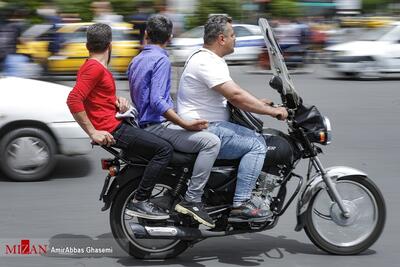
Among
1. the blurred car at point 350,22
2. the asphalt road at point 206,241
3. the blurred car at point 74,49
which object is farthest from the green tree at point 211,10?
the asphalt road at point 206,241

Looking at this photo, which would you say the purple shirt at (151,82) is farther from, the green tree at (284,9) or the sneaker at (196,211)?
the green tree at (284,9)

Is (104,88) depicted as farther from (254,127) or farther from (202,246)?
(202,246)

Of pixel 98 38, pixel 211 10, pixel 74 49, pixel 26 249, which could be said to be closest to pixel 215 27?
pixel 98 38

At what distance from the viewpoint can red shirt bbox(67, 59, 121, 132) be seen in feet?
18.5

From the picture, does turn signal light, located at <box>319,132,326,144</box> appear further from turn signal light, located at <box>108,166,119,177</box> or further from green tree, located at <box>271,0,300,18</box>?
green tree, located at <box>271,0,300,18</box>

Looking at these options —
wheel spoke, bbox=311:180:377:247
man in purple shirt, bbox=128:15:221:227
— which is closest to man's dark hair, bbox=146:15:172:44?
man in purple shirt, bbox=128:15:221:227

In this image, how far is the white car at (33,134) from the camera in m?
8.56

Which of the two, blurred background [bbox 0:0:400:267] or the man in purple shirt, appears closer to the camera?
the man in purple shirt

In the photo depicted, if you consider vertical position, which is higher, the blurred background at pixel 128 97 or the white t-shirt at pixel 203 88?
the white t-shirt at pixel 203 88

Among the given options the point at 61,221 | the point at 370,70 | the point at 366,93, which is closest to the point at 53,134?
the point at 61,221

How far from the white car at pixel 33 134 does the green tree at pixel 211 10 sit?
793 inches

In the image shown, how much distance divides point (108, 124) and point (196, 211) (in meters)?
0.92

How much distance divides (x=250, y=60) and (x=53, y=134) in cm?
1493

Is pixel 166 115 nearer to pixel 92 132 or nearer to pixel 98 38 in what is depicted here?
pixel 92 132
